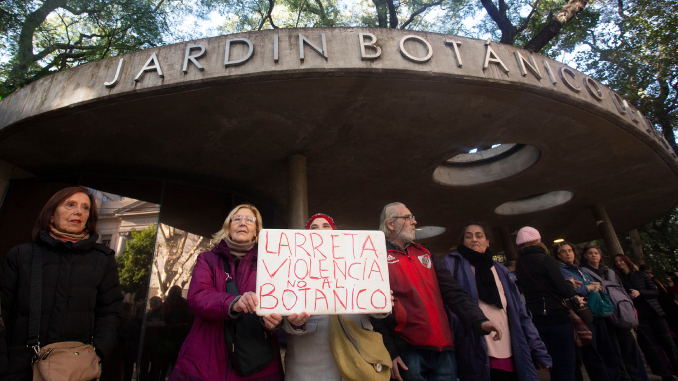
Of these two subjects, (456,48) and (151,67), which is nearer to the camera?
(151,67)

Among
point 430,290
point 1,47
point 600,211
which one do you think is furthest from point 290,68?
point 600,211

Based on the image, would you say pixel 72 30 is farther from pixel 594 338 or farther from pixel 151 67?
pixel 594 338

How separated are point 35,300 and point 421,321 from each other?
2.27 meters

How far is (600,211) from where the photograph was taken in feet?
38.4

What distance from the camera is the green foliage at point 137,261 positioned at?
20.0ft

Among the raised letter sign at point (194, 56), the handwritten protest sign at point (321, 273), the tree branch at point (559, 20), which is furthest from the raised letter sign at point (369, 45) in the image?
the tree branch at point (559, 20)

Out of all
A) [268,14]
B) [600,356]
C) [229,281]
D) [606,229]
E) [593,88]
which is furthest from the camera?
[268,14]

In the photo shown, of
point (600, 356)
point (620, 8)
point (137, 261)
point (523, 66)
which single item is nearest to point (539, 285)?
point (600, 356)

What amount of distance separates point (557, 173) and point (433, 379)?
28.3ft

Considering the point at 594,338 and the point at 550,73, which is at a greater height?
the point at 550,73

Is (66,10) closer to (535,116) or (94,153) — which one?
(94,153)

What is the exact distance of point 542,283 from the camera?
11.6 ft

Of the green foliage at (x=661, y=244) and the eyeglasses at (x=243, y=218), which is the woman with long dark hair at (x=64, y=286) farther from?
the green foliage at (x=661, y=244)

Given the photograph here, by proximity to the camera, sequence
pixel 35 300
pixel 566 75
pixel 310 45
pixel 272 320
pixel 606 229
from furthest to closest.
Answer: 1. pixel 606 229
2. pixel 566 75
3. pixel 310 45
4. pixel 35 300
5. pixel 272 320
